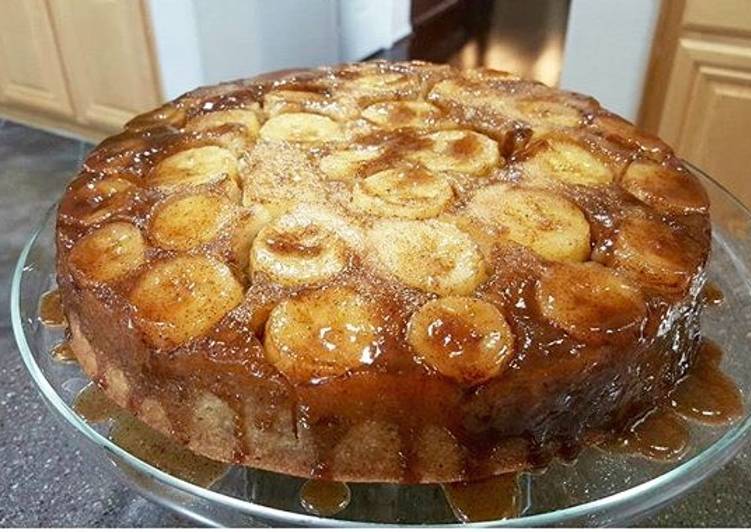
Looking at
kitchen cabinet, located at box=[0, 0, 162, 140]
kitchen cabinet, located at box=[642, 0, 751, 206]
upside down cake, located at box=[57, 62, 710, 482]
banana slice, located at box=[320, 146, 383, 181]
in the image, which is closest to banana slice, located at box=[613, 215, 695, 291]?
upside down cake, located at box=[57, 62, 710, 482]

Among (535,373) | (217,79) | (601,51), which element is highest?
(535,373)

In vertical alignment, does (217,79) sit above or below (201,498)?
below

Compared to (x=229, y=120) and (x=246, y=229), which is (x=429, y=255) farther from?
(x=229, y=120)

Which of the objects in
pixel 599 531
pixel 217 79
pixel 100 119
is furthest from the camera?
pixel 100 119

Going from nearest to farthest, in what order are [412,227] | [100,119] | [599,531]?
[599,531] → [412,227] → [100,119]

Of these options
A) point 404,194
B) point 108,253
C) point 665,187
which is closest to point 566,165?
point 665,187

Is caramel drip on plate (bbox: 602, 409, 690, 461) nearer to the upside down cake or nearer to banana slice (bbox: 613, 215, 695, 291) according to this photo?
the upside down cake

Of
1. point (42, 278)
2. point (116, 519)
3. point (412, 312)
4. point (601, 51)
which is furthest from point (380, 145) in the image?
point (601, 51)

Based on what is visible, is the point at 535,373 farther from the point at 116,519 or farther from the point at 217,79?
the point at 217,79
